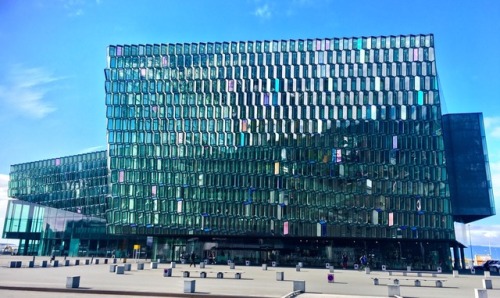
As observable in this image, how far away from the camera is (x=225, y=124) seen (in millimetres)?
83562

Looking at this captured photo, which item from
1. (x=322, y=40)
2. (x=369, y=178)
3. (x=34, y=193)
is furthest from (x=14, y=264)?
(x=34, y=193)

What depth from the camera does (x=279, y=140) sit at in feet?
267

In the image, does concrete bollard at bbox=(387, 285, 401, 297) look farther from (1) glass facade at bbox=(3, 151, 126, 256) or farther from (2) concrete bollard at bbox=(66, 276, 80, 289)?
(1) glass facade at bbox=(3, 151, 126, 256)

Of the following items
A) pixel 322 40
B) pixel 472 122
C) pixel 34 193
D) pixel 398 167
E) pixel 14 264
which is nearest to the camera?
pixel 14 264

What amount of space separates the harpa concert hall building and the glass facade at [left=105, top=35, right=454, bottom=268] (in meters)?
0.19

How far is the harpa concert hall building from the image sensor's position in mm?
77625

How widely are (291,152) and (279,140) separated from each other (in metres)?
3.00

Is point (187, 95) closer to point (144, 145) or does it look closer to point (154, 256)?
point (144, 145)

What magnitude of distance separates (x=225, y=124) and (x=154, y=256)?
89.0 ft

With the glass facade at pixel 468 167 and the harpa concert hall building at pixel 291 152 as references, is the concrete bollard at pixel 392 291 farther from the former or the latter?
the glass facade at pixel 468 167

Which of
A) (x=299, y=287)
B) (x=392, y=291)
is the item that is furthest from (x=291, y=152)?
(x=392, y=291)

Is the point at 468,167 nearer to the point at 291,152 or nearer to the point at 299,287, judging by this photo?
the point at 291,152

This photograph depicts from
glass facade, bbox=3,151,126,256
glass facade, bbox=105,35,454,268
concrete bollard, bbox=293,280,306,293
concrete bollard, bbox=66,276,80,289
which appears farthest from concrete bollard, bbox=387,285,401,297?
glass facade, bbox=3,151,126,256

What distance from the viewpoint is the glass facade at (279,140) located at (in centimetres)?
7775
